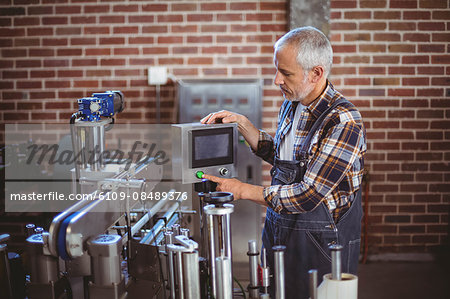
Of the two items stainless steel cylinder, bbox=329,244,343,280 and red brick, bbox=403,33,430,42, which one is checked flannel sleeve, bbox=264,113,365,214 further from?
red brick, bbox=403,33,430,42

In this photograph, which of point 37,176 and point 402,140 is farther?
point 402,140

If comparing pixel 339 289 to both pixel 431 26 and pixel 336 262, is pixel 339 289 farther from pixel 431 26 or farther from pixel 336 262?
pixel 431 26

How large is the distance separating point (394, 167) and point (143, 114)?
6.28 ft

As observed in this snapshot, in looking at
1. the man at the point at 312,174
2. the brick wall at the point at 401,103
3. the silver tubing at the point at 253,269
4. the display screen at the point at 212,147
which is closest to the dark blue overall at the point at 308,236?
the man at the point at 312,174

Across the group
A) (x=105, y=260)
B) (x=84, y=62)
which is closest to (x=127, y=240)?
(x=105, y=260)

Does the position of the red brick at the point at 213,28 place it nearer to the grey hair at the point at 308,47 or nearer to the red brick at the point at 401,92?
the red brick at the point at 401,92

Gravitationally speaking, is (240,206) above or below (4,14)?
below

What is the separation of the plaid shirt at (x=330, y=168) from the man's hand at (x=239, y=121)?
32 centimetres

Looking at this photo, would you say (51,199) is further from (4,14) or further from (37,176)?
(4,14)

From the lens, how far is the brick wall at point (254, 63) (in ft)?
11.0

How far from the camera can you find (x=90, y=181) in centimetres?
149

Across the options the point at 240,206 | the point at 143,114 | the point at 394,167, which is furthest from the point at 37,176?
the point at 394,167

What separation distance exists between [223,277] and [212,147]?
0.56 metres

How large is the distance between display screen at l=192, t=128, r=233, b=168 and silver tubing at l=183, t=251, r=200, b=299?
45cm
